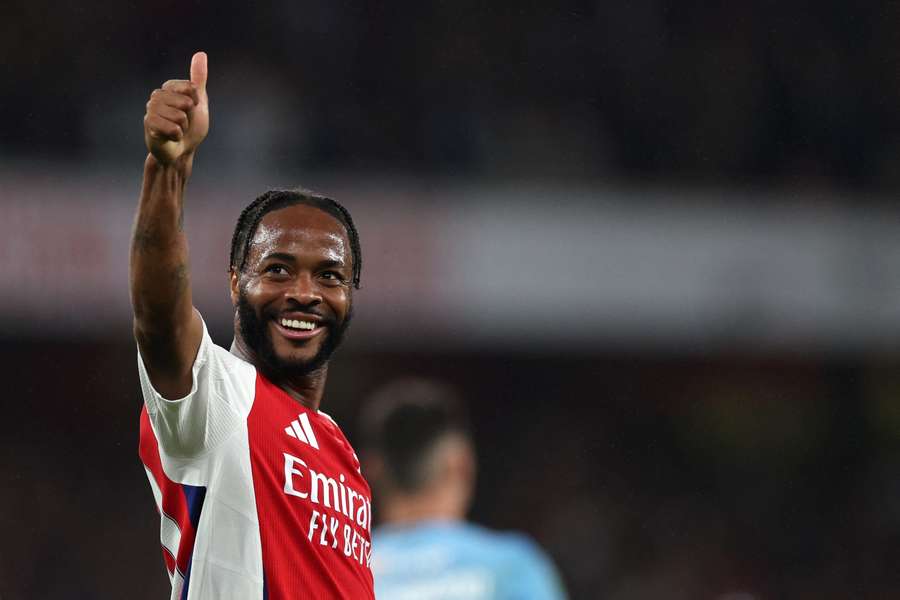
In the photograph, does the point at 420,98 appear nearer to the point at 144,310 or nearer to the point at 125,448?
the point at 125,448

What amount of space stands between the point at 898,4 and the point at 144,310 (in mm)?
12402

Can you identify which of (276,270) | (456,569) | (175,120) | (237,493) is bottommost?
(237,493)

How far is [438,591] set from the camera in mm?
3945

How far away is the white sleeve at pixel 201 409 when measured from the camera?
8.54ft

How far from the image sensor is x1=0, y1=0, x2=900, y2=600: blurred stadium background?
11289 millimetres

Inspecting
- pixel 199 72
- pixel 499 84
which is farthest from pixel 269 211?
pixel 499 84

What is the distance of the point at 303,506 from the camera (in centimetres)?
278

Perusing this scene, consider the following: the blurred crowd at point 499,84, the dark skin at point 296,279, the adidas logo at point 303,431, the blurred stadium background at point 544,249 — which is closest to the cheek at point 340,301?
the dark skin at point 296,279

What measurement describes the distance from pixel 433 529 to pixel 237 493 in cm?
142

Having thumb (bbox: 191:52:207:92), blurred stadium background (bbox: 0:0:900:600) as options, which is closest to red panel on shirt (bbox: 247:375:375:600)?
thumb (bbox: 191:52:207:92)

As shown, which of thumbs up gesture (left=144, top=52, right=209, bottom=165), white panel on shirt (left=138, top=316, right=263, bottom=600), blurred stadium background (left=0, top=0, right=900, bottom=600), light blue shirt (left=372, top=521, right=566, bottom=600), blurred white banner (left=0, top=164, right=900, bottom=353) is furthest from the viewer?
blurred stadium background (left=0, top=0, right=900, bottom=600)

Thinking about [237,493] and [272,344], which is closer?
[237,493]

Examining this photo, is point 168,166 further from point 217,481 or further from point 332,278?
point 217,481

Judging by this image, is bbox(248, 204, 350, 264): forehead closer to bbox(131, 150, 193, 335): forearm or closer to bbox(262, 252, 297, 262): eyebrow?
bbox(262, 252, 297, 262): eyebrow
